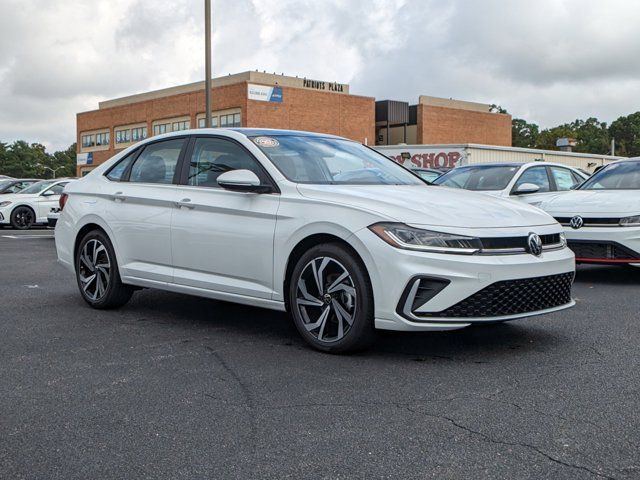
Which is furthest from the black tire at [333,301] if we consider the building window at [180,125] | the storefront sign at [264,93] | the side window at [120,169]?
the building window at [180,125]

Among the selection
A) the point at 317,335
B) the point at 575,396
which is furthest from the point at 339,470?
the point at 317,335

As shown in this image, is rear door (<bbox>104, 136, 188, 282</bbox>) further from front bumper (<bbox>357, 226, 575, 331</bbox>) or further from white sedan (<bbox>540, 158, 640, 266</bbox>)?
white sedan (<bbox>540, 158, 640, 266</bbox>)

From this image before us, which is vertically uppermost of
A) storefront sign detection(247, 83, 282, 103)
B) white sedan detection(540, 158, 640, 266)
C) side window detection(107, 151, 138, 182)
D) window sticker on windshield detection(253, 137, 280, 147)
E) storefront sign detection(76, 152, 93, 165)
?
storefront sign detection(247, 83, 282, 103)

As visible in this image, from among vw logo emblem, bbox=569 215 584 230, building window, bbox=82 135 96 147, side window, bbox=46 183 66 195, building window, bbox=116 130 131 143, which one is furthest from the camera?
building window, bbox=82 135 96 147

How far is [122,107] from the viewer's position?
2763 inches

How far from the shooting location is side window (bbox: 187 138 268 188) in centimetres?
589

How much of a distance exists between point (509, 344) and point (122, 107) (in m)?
69.0

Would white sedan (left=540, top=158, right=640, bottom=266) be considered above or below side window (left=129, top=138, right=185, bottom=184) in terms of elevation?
below

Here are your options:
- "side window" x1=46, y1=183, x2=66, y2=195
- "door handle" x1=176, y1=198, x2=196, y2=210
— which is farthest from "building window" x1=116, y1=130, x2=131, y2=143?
"door handle" x1=176, y1=198, x2=196, y2=210

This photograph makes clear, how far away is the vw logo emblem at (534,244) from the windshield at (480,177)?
5.95m

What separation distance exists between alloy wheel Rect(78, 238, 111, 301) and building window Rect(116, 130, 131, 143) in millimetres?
65260

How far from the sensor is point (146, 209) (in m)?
6.41

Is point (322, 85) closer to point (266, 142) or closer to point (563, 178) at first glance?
point (563, 178)

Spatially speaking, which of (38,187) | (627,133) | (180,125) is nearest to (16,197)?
(38,187)
